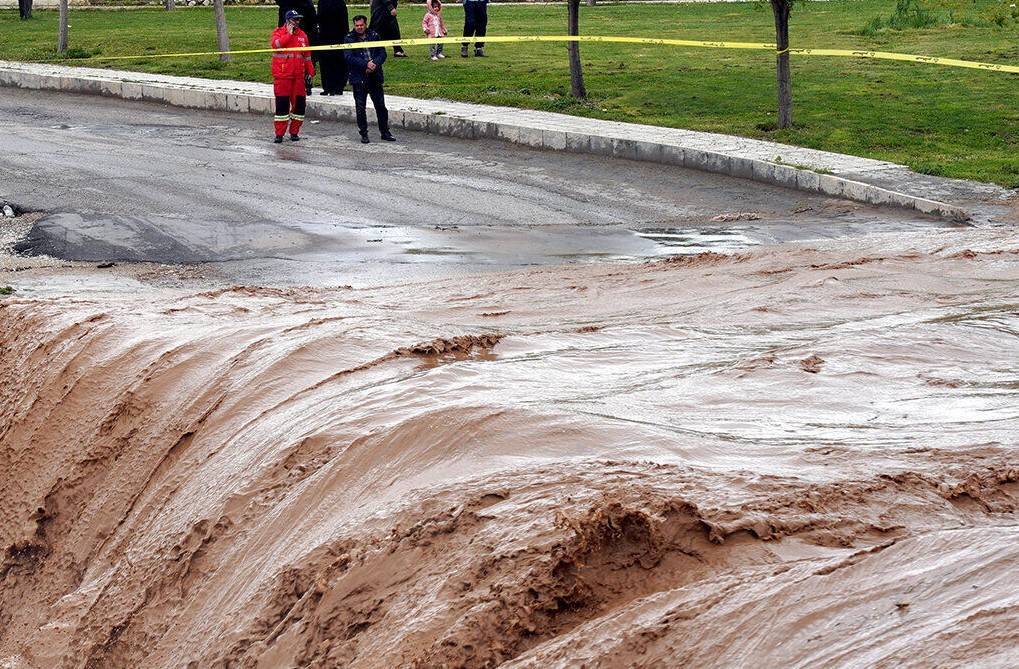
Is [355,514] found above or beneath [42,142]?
beneath

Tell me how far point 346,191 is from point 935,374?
23.4ft

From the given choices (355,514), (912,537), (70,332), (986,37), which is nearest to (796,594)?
(912,537)

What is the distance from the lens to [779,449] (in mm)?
3963

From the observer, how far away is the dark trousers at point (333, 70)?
16.7 meters

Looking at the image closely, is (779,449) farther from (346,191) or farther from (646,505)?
(346,191)

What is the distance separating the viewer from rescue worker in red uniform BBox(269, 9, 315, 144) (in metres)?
13.7

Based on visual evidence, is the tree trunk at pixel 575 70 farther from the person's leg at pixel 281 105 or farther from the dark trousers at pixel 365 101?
the person's leg at pixel 281 105

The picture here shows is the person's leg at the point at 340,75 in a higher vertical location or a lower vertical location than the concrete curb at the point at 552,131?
higher

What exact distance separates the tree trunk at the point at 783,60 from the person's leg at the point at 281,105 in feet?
17.2

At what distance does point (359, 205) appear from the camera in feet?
34.7

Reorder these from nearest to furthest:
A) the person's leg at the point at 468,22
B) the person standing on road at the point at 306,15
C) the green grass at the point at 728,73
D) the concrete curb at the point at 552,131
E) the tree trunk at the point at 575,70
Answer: the concrete curb at the point at 552,131 → the green grass at the point at 728,73 → the tree trunk at the point at 575,70 → the person standing on road at the point at 306,15 → the person's leg at the point at 468,22

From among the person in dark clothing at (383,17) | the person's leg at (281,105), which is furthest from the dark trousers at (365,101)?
the person in dark clothing at (383,17)

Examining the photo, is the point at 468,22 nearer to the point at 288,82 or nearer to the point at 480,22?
the point at 480,22

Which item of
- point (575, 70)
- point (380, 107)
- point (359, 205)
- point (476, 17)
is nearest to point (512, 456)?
point (359, 205)
